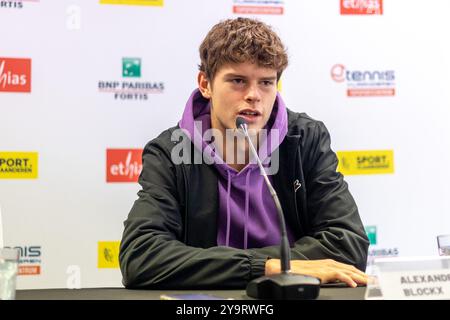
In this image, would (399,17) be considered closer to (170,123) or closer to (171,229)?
(170,123)

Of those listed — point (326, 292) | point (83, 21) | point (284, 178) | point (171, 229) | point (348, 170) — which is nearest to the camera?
point (326, 292)

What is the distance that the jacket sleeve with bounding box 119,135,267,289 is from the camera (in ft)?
4.41

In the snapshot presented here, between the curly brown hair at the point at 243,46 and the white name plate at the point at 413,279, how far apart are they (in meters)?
0.83

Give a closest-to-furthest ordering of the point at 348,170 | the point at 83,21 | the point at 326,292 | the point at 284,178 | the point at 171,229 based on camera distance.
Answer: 1. the point at 326,292
2. the point at 171,229
3. the point at 284,178
4. the point at 83,21
5. the point at 348,170

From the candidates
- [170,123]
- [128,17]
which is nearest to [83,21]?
[128,17]

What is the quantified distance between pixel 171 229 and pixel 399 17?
5.87 ft

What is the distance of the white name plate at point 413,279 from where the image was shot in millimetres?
975

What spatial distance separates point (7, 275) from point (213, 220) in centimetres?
80

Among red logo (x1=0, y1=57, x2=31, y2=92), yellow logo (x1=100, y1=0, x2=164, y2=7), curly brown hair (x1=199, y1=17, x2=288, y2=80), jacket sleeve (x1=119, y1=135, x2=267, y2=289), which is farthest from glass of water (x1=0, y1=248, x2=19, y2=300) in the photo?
yellow logo (x1=100, y1=0, x2=164, y2=7)

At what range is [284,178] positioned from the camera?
5.77 ft

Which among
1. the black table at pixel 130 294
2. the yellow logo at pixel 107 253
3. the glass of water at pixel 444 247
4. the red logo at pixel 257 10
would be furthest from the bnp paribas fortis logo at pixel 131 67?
the glass of water at pixel 444 247

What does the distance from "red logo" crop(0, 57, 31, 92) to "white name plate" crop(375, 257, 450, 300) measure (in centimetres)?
197

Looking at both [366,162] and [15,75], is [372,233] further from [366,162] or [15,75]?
[15,75]

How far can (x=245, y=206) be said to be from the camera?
1735 mm
